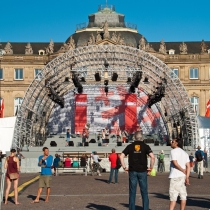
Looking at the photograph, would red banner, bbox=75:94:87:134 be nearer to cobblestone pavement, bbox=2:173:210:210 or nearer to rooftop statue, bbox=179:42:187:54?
rooftop statue, bbox=179:42:187:54

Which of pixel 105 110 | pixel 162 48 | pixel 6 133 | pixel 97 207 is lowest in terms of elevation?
pixel 97 207

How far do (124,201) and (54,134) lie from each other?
4854cm

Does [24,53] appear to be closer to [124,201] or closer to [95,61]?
[95,61]

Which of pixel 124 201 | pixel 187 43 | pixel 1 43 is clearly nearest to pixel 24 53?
pixel 1 43

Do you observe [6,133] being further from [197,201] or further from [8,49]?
[8,49]

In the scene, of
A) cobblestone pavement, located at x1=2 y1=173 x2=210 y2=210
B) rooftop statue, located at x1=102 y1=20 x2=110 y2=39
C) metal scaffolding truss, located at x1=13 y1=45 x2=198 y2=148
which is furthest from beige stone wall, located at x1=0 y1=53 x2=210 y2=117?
cobblestone pavement, located at x1=2 y1=173 x2=210 y2=210

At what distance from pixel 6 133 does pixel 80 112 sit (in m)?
20.2

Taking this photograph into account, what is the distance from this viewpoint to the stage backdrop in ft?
237

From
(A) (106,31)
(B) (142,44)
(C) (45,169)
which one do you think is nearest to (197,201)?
(C) (45,169)

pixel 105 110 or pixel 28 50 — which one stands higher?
pixel 28 50

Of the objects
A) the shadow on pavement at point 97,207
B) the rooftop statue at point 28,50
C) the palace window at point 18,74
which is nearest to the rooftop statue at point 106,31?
the rooftop statue at point 28,50

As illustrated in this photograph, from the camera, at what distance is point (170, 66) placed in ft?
315

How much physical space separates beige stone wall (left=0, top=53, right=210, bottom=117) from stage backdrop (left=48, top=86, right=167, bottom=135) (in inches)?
963

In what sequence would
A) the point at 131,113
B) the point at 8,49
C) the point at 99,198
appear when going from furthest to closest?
1. the point at 8,49
2. the point at 131,113
3. the point at 99,198
